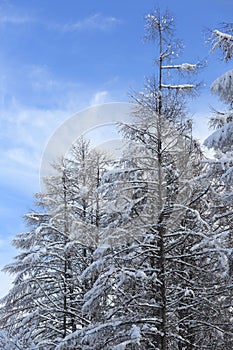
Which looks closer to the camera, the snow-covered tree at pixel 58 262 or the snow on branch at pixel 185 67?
the snow on branch at pixel 185 67

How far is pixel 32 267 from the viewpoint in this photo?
10.7 metres

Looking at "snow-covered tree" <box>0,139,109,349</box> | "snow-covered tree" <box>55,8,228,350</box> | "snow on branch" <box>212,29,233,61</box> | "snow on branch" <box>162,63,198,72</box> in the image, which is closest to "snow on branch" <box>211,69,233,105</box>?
"snow on branch" <box>212,29,233,61</box>

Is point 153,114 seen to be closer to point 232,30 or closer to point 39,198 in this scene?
point 232,30

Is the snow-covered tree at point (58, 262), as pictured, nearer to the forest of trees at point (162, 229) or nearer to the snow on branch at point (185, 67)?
the forest of trees at point (162, 229)

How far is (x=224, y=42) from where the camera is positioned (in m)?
7.09

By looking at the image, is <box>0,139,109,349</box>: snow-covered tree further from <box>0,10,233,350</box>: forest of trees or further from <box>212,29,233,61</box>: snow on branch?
<box>212,29,233,61</box>: snow on branch

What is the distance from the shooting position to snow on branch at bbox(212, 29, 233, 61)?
7047 mm

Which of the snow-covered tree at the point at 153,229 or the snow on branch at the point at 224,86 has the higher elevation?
the snow on branch at the point at 224,86

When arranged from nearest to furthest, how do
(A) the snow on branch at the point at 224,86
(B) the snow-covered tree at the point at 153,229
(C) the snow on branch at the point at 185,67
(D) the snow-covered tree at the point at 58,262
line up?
(A) the snow on branch at the point at 224,86
(B) the snow-covered tree at the point at 153,229
(C) the snow on branch at the point at 185,67
(D) the snow-covered tree at the point at 58,262

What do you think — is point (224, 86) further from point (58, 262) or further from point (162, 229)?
point (58, 262)

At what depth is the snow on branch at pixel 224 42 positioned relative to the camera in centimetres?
705

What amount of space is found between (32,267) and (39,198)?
3336 mm

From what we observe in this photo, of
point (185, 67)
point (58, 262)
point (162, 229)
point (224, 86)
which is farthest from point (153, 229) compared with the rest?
point (58, 262)

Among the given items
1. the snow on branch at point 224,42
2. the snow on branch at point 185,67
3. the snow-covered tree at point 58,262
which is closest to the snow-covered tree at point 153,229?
the snow on branch at point 185,67
